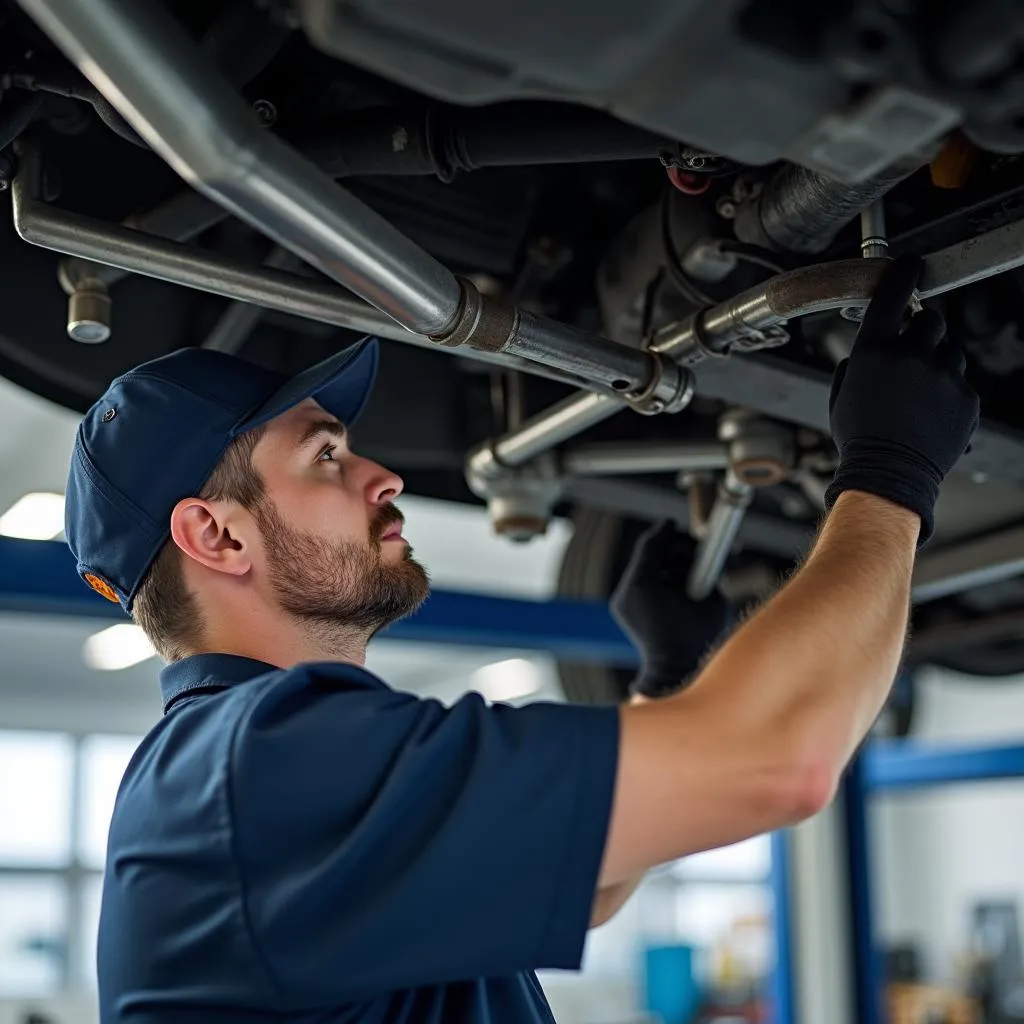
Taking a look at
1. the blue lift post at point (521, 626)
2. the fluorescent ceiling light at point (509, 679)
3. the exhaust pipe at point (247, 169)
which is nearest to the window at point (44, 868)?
the fluorescent ceiling light at point (509, 679)

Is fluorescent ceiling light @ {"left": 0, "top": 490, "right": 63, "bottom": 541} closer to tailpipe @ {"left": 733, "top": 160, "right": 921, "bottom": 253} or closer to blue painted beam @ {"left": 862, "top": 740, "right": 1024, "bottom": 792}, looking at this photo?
blue painted beam @ {"left": 862, "top": 740, "right": 1024, "bottom": 792}

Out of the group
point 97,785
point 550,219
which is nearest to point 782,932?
point 550,219

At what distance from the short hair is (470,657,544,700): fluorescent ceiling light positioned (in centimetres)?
647

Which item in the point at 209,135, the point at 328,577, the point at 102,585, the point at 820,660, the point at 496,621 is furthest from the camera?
the point at 496,621

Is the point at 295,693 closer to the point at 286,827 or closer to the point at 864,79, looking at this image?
the point at 286,827

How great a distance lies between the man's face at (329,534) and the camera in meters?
A: 0.96

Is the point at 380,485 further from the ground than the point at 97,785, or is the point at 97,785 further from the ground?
the point at 97,785

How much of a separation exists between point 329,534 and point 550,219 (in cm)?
39

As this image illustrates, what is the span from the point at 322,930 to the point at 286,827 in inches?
2.3

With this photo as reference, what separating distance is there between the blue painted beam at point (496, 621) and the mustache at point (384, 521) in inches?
21.9

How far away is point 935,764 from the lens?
2.65m

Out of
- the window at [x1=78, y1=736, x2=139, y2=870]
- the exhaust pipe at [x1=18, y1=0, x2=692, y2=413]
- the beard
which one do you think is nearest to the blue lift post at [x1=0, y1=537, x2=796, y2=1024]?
the beard

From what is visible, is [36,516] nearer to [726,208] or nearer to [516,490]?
[516,490]

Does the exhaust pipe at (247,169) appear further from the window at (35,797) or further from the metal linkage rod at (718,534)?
the window at (35,797)
